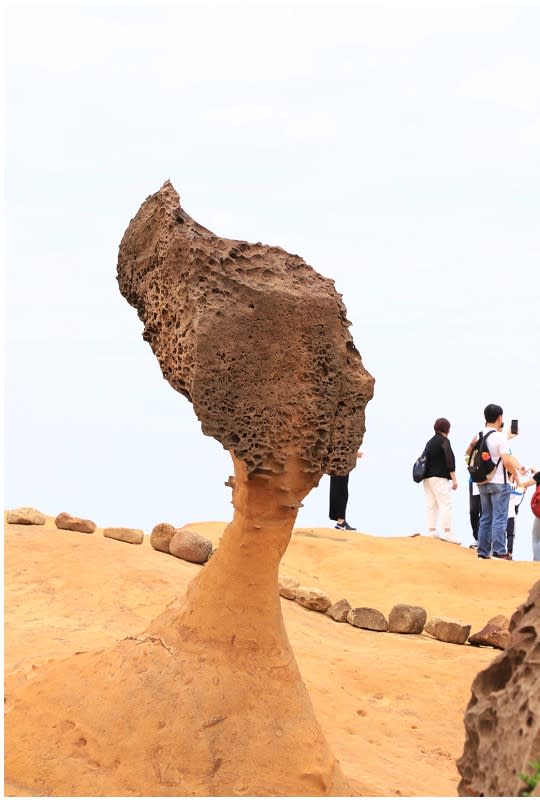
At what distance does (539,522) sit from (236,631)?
270 inches

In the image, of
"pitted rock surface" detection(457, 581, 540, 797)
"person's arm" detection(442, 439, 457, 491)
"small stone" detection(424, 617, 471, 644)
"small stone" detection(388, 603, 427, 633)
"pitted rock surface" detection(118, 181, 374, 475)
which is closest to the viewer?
"pitted rock surface" detection(457, 581, 540, 797)

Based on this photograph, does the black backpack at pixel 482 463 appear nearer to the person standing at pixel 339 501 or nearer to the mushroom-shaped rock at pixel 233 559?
the person standing at pixel 339 501

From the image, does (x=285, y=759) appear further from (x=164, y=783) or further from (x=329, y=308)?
(x=329, y=308)

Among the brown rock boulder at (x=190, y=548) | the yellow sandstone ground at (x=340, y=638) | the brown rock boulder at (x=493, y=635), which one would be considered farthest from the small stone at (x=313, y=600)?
the brown rock boulder at (x=493, y=635)

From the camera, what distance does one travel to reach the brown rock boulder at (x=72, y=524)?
28.2 feet

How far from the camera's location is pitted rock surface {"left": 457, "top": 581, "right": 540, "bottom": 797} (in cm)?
301

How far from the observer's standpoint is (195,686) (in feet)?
15.9

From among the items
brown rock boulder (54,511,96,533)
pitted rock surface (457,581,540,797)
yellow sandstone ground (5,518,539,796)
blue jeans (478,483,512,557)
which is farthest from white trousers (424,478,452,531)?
pitted rock surface (457,581,540,797)

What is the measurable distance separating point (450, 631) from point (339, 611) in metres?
0.89

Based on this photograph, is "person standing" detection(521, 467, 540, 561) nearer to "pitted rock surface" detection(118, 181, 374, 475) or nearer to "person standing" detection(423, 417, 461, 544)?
"person standing" detection(423, 417, 461, 544)

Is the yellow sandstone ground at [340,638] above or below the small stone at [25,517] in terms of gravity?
below

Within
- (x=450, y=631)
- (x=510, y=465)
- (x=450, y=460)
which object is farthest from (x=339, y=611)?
(x=450, y=460)

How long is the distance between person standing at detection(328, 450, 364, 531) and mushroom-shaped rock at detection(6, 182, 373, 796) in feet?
22.0

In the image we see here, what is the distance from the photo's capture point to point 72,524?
28.2ft
